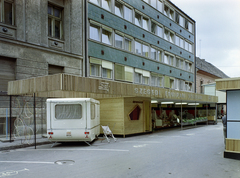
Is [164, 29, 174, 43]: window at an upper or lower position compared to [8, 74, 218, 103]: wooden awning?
upper

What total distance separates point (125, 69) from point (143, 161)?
1606 cm

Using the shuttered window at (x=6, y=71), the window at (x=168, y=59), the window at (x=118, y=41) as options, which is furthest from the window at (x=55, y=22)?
the window at (x=168, y=59)

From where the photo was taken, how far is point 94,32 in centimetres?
2097

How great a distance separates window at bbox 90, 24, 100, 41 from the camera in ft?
67.9

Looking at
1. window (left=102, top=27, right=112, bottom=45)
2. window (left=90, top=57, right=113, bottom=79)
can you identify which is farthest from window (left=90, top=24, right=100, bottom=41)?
window (left=90, top=57, right=113, bottom=79)

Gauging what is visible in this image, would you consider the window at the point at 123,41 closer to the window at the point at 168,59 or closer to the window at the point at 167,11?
the window at the point at 168,59

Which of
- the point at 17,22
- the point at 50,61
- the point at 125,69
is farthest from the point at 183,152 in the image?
the point at 125,69

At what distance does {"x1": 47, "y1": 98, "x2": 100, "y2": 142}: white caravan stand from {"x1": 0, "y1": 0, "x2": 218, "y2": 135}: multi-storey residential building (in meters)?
1.02

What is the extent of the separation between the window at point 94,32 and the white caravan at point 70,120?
9.80 metres

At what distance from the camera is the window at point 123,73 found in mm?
22922

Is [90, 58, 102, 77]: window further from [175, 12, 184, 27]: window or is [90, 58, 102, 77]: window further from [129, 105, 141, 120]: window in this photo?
[175, 12, 184, 27]: window

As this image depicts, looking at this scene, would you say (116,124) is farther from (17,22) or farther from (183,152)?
(17,22)

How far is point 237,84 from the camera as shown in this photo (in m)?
9.24

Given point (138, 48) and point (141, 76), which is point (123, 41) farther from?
point (141, 76)
